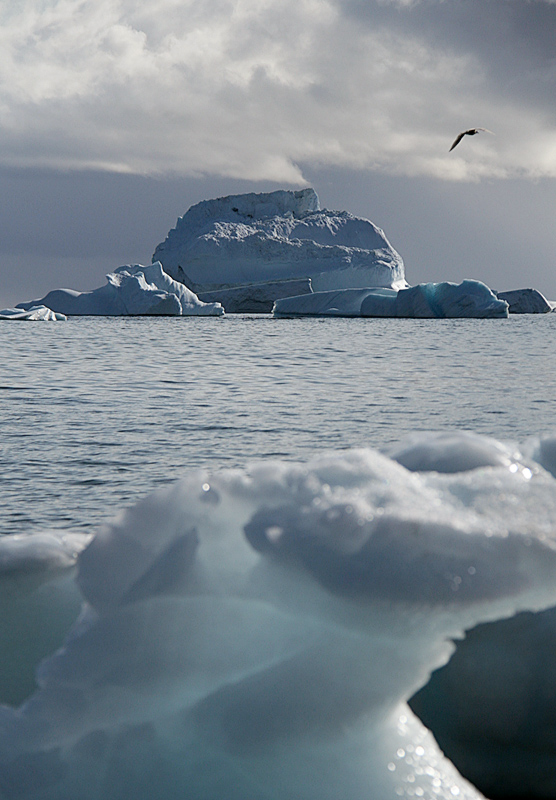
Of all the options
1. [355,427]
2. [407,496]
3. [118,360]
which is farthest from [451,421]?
[118,360]

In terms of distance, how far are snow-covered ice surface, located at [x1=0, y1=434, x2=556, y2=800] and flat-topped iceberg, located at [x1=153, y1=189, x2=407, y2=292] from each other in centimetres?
3423

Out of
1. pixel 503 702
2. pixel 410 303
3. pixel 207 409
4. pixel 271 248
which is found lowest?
pixel 207 409

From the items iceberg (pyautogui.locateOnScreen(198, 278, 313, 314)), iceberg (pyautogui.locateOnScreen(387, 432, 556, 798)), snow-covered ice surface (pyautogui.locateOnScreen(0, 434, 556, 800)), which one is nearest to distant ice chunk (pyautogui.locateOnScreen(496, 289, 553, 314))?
iceberg (pyautogui.locateOnScreen(198, 278, 313, 314))

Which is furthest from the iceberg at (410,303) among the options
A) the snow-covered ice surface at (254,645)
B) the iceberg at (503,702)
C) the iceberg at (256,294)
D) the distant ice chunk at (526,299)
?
the snow-covered ice surface at (254,645)

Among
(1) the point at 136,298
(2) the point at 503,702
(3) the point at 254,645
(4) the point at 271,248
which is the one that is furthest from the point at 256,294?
(3) the point at 254,645

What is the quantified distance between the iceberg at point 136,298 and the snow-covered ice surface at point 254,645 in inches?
1077

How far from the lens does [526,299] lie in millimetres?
38094

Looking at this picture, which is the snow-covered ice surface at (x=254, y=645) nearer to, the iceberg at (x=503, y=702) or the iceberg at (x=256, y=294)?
the iceberg at (x=503, y=702)

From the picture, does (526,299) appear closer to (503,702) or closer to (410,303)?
(410,303)

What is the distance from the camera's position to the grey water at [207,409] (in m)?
4.64

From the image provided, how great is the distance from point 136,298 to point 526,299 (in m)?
19.2

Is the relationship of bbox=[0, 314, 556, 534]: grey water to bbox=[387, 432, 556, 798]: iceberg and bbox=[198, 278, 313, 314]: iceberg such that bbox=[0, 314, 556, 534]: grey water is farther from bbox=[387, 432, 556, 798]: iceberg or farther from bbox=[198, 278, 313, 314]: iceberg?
bbox=[198, 278, 313, 314]: iceberg

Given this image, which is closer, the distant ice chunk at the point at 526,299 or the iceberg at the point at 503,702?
the iceberg at the point at 503,702

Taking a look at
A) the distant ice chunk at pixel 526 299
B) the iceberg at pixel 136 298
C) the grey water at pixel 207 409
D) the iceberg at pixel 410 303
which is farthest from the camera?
the distant ice chunk at pixel 526 299
